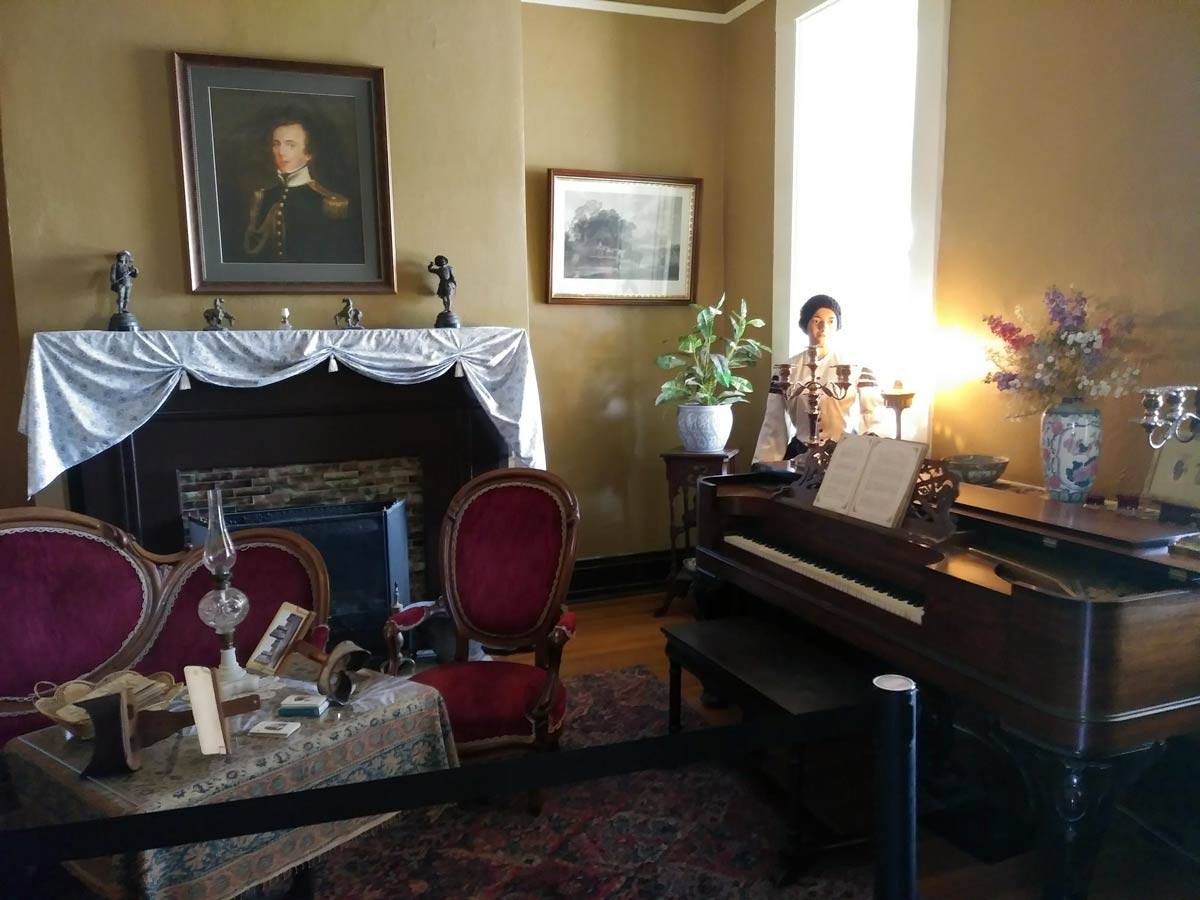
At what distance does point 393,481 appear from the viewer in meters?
4.00

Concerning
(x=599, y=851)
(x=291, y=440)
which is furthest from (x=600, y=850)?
(x=291, y=440)

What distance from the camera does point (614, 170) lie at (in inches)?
183

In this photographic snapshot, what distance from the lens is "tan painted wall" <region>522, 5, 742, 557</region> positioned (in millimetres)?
4520

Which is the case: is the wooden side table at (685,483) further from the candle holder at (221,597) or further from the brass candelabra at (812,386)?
the candle holder at (221,597)

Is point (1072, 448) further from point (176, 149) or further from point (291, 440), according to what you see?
point (176, 149)

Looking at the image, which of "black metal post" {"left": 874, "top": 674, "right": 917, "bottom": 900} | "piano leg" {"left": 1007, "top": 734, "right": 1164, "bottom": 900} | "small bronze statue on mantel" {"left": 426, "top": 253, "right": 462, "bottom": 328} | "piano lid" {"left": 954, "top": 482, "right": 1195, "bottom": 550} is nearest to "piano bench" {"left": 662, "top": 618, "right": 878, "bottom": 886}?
"piano leg" {"left": 1007, "top": 734, "right": 1164, "bottom": 900}

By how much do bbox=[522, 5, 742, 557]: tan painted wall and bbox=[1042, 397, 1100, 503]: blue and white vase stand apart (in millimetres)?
2614

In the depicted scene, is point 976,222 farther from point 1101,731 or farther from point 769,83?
point 1101,731

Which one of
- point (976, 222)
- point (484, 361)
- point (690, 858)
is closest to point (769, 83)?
point (976, 222)

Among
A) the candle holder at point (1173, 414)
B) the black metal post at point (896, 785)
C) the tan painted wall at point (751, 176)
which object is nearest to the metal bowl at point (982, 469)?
the candle holder at point (1173, 414)

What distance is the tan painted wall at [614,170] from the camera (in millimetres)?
4520

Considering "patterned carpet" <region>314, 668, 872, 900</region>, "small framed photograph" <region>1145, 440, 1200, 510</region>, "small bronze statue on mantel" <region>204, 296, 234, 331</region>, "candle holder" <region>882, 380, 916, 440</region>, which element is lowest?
"patterned carpet" <region>314, 668, 872, 900</region>

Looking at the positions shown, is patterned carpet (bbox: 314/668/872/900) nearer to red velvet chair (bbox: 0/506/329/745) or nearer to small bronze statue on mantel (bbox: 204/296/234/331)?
red velvet chair (bbox: 0/506/329/745)

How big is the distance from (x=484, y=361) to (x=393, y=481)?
2.49 feet
